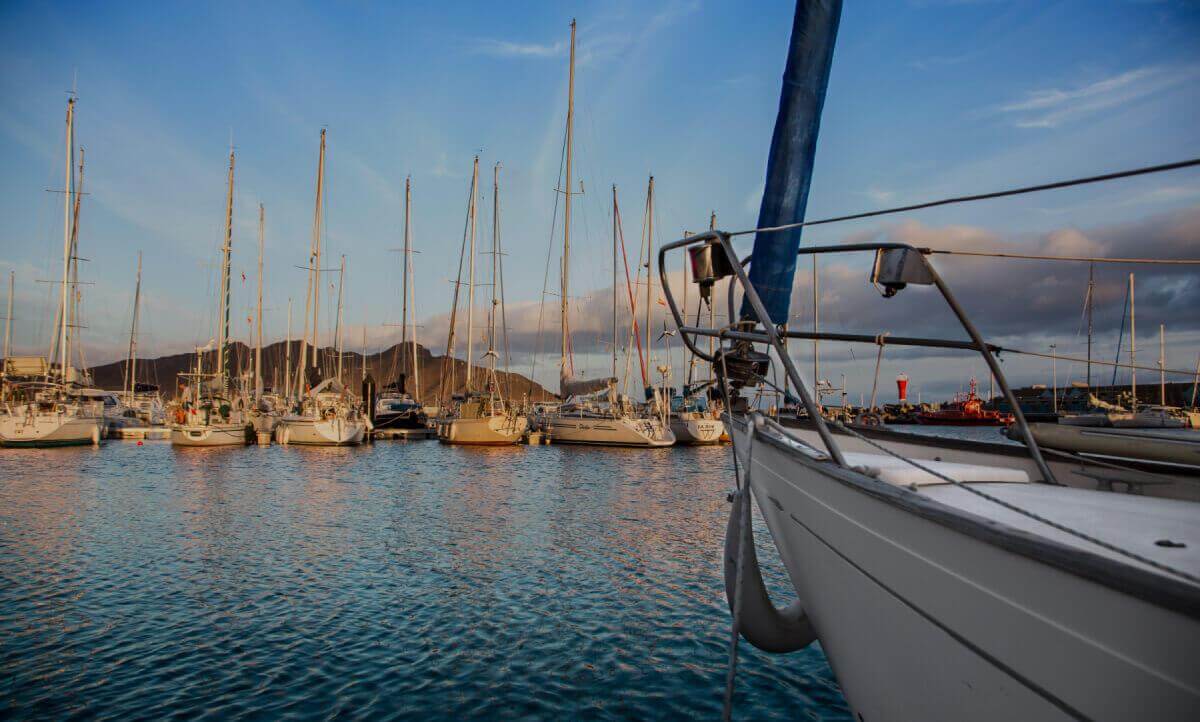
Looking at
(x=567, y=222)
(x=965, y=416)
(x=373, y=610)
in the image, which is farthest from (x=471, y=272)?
(x=965, y=416)

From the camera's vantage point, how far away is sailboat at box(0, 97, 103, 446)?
38531 millimetres

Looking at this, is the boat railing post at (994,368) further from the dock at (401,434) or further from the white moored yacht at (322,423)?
the dock at (401,434)

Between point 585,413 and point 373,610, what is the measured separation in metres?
36.9

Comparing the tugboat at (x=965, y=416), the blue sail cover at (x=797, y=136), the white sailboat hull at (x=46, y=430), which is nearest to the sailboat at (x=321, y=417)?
the white sailboat hull at (x=46, y=430)

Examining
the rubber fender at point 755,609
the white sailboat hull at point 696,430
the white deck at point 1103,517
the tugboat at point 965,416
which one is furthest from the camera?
the tugboat at point 965,416

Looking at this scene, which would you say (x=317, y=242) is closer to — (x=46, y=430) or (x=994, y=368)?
(x=46, y=430)

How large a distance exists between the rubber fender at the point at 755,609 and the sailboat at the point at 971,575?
0.04 metres

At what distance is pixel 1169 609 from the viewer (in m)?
2.09

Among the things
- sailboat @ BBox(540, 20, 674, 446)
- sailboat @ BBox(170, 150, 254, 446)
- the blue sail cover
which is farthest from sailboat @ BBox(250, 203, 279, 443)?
the blue sail cover

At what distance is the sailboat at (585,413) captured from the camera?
4422 cm

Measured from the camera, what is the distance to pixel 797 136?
27.1ft

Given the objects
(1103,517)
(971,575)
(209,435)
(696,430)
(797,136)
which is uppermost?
(797,136)

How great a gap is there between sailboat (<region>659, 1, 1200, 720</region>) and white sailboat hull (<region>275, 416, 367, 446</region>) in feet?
131

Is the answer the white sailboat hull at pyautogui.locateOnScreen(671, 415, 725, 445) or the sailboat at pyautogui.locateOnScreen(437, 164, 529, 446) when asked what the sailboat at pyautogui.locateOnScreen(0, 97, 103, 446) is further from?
the white sailboat hull at pyautogui.locateOnScreen(671, 415, 725, 445)
